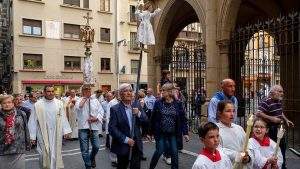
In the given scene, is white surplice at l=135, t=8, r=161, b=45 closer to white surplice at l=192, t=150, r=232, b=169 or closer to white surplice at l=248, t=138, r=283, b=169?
white surplice at l=248, t=138, r=283, b=169

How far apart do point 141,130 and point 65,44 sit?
1281 inches

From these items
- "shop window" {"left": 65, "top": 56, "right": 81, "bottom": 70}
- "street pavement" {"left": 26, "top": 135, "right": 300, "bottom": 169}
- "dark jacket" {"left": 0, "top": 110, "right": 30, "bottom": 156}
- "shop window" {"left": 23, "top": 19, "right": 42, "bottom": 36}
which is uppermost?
"shop window" {"left": 23, "top": 19, "right": 42, "bottom": 36}

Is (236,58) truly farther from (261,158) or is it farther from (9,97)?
(261,158)

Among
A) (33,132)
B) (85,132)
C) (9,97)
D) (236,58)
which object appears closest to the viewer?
(9,97)

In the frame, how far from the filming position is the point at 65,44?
3903 cm

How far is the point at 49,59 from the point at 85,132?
29.6 metres

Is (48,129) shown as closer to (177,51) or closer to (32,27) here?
(177,51)

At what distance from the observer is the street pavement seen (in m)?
9.83

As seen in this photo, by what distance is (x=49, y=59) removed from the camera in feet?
125

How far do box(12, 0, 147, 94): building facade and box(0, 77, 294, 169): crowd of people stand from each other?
28.4 metres

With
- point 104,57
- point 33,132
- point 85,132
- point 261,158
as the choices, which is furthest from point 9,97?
point 104,57

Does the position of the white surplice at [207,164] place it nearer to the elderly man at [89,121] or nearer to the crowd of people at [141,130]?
the crowd of people at [141,130]

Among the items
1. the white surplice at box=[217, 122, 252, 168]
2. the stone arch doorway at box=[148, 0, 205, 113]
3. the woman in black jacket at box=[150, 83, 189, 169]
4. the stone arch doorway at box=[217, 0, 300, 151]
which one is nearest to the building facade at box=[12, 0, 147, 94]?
the stone arch doorway at box=[148, 0, 205, 113]

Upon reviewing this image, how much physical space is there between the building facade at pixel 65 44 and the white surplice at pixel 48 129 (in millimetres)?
29181
